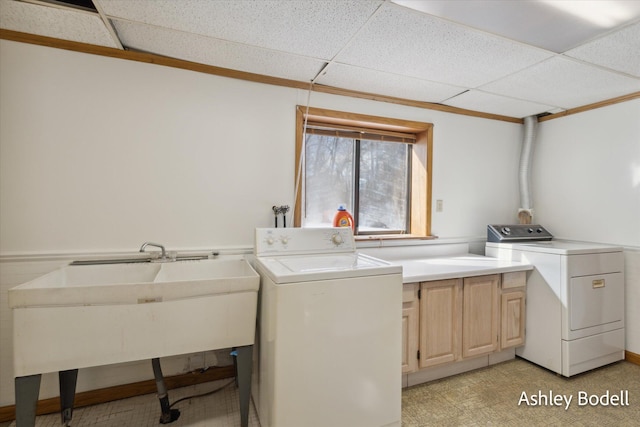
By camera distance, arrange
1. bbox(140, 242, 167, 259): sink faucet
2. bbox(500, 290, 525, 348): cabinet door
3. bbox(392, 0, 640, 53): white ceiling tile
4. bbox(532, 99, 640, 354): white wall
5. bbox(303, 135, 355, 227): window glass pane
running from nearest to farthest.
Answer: bbox(392, 0, 640, 53): white ceiling tile
bbox(140, 242, 167, 259): sink faucet
bbox(500, 290, 525, 348): cabinet door
bbox(532, 99, 640, 354): white wall
bbox(303, 135, 355, 227): window glass pane

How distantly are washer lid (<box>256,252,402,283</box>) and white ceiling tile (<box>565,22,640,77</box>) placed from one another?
5.62 ft

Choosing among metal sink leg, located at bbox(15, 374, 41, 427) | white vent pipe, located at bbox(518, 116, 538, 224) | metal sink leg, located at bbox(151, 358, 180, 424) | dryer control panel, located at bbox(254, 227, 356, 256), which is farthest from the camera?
white vent pipe, located at bbox(518, 116, 538, 224)

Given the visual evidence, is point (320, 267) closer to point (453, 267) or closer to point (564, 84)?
point (453, 267)

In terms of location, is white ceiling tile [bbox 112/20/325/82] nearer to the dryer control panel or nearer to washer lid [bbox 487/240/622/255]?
the dryer control panel

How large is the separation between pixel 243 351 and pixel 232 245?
2.52 ft

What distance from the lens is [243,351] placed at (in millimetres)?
1596

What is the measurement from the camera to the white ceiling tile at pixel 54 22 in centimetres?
152

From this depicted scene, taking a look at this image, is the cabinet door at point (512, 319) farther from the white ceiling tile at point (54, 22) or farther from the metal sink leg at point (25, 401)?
the white ceiling tile at point (54, 22)

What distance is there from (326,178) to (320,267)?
118cm

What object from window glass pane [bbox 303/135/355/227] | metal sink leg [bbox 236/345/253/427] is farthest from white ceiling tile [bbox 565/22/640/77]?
metal sink leg [bbox 236/345/253/427]

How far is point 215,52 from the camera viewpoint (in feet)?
6.25

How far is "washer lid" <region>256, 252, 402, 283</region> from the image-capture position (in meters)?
1.47

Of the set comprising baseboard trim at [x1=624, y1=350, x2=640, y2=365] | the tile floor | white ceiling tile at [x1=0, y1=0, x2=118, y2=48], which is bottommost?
the tile floor

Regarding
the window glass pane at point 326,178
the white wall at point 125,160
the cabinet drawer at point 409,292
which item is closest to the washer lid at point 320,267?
the cabinet drawer at point 409,292
